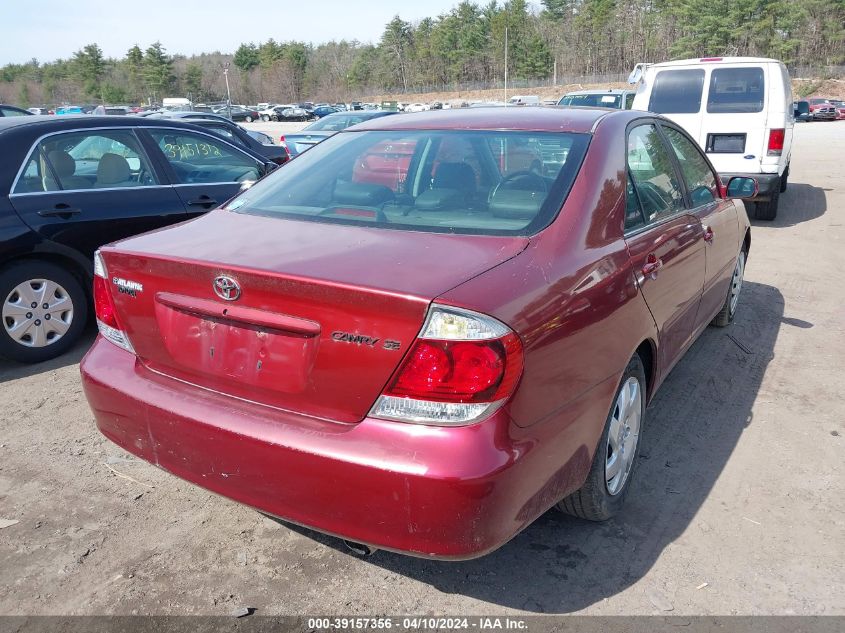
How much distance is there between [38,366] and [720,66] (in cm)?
911

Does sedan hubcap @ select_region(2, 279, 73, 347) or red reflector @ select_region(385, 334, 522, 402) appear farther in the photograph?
sedan hubcap @ select_region(2, 279, 73, 347)

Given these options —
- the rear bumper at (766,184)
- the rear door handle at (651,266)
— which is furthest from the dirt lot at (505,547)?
the rear bumper at (766,184)

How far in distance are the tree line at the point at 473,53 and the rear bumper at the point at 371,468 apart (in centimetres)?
7898

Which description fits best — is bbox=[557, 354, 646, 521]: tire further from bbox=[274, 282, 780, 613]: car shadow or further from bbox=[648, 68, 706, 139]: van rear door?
bbox=[648, 68, 706, 139]: van rear door

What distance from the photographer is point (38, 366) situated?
4711 millimetres

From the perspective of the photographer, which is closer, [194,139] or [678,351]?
[678,351]

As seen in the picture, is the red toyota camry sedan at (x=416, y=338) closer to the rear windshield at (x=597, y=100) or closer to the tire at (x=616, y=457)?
the tire at (x=616, y=457)

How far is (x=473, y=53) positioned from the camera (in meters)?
104

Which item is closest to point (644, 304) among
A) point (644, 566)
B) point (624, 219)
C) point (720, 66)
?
point (624, 219)

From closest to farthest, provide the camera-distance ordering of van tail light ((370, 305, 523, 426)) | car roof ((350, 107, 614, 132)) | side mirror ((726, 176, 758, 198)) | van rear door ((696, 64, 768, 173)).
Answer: van tail light ((370, 305, 523, 426))
car roof ((350, 107, 614, 132))
side mirror ((726, 176, 758, 198))
van rear door ((696, 64, 768, 173))

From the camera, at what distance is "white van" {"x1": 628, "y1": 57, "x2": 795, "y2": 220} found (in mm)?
9117

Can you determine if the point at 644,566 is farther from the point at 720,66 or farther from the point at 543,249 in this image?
the point at 720,66

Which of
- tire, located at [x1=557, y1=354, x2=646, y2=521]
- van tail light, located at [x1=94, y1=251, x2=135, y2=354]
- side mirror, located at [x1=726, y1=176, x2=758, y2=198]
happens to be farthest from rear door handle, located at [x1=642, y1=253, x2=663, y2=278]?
van tail light, located at [x1=94, y1=251, x2=135, y2=354]

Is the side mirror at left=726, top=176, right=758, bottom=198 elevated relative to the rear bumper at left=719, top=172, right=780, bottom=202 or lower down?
elevated
